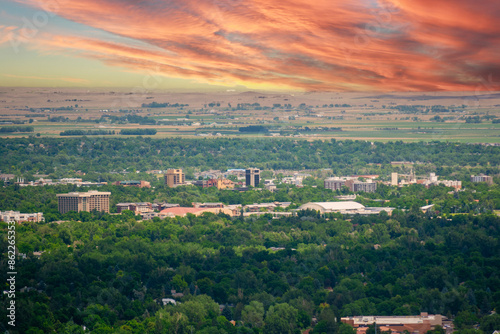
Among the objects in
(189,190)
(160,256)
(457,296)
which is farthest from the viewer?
(189,190)

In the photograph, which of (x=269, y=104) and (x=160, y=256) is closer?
(x=160, y=256)

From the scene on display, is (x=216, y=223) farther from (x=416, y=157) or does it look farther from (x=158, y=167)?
(x=416, y=157)

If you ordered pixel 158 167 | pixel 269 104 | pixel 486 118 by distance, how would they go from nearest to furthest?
pixel 158 167, pixel 486 118, pixel 269 104

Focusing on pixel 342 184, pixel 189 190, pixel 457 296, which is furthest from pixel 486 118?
pixel 457 296

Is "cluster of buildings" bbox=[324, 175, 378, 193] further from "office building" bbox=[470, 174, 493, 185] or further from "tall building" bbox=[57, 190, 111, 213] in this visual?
"tall building" bbox=[57, 190, 111, 213]

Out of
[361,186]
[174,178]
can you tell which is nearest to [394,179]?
[361,186]

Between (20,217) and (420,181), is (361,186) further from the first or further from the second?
(20,217)

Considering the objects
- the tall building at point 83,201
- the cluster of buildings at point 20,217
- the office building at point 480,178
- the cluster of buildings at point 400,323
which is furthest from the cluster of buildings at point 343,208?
the cluster of buildings at point 400,323

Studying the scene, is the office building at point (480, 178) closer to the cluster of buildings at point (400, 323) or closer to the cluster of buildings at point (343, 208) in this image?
the cluster of buildings at point (343, 208)
